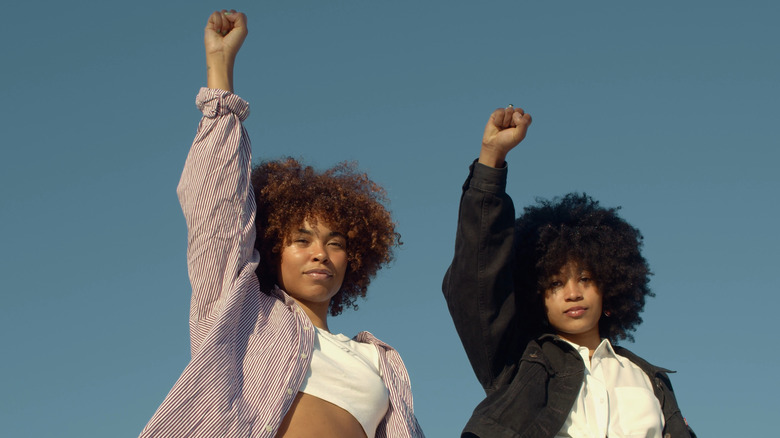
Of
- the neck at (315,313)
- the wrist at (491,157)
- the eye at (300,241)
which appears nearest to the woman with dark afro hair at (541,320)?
the wrist at (491,157)

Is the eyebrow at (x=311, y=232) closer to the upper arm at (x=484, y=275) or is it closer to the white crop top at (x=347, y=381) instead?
the white crop top at (x=347, y=381)

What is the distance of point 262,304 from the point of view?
5.54 meters

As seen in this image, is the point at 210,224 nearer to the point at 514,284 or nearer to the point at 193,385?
the point at 193,385

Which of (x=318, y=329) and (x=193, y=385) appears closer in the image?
(x=193, y=385)

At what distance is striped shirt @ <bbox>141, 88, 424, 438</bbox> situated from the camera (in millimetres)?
4836

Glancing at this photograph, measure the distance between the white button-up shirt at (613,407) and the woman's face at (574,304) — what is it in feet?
0.58

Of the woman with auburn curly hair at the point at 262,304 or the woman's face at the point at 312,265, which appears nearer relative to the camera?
the woman with auburn curly hair at the point at 262,304

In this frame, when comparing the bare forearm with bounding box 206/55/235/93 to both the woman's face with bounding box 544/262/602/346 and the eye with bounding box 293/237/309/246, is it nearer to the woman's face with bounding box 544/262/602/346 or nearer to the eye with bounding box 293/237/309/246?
the eye with bounding box 293/237/309/246

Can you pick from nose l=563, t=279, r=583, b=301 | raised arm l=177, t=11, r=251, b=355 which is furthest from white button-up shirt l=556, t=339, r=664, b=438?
raised arm l=177, t=11, r=251, b=355

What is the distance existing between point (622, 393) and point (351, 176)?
91.3 inches

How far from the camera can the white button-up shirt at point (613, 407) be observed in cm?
540

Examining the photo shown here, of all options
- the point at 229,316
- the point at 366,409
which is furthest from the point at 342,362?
the point at 229,316

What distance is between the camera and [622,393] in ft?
18.3

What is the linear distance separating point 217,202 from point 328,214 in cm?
94
